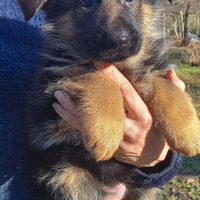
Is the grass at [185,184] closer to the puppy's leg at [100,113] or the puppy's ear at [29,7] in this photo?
the puppy's leg at [100,113]

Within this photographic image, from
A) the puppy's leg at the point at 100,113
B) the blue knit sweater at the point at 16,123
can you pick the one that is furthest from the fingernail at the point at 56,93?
the blue knit sweater at the point at 16,123

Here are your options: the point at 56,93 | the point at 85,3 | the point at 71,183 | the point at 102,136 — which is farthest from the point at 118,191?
the point at 85,3

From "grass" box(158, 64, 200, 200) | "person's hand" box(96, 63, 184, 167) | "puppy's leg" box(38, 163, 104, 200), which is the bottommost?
"grass" box(158, 64, 200, 200)

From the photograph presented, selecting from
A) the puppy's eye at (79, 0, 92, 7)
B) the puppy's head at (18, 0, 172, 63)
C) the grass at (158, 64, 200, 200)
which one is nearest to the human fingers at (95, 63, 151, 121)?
the puppy's head at (18, 0, 172, 63)

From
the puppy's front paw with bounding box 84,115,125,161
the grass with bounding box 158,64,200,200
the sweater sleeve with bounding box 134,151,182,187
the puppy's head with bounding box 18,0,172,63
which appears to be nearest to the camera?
the puppy's front paw with bounding box 84,115,125,161

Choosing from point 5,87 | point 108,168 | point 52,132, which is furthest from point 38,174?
point 5,87

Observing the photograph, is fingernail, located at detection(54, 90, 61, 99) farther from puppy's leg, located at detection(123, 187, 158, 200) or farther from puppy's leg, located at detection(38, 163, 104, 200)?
puppy's leg, located at detection(123, 187, 158, 200)

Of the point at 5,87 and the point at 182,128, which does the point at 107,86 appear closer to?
the point at 182,128
